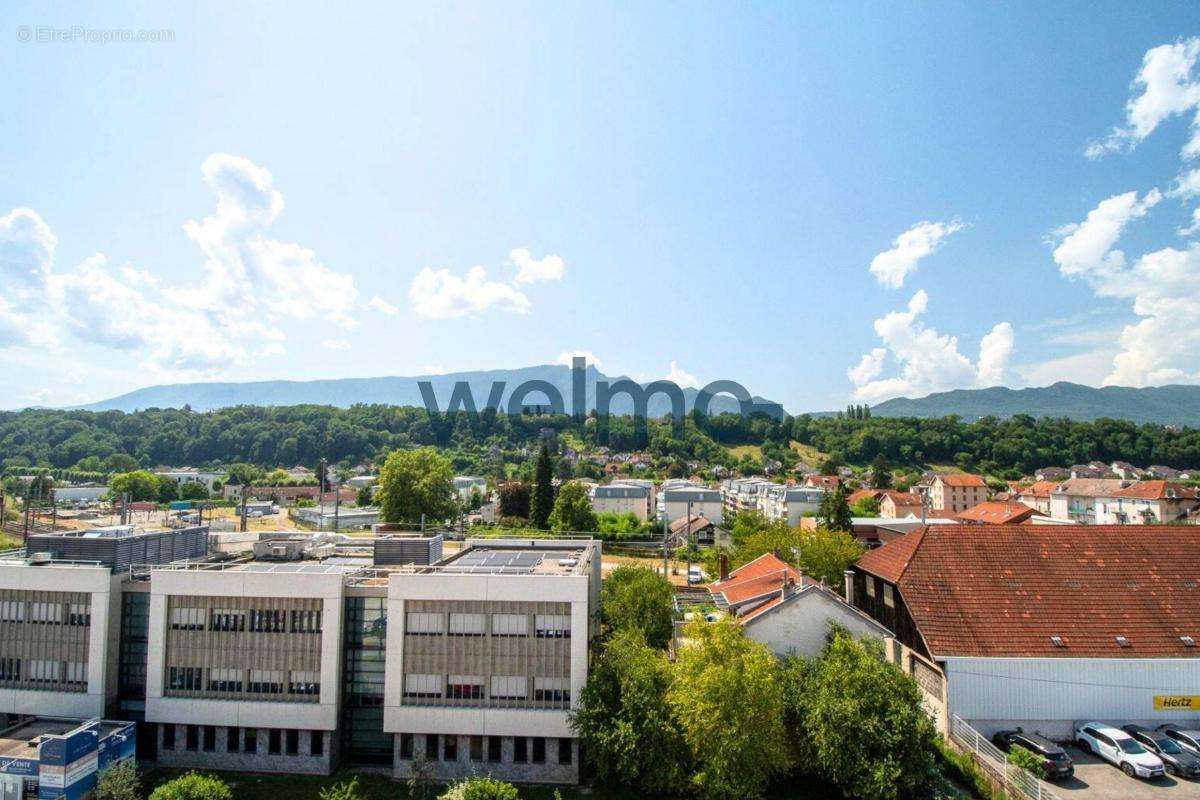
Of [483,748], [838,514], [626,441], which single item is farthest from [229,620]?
[626,441]

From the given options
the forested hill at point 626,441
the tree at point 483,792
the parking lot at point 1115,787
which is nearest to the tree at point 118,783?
the tree at point 483,792

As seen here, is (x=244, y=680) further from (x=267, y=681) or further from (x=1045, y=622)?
(x=1045, y=622)

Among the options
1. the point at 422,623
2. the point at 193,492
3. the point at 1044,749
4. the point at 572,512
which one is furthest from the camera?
the point at 193,492

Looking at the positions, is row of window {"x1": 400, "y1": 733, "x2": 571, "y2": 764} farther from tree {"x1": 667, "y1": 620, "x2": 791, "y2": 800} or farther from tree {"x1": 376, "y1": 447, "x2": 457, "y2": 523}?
tree {"x1": 376, "y1": 447, "x2": 457, "y2": 523}

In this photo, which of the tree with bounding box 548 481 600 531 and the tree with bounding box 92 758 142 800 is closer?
the tree with bounding box 92 758 142 800

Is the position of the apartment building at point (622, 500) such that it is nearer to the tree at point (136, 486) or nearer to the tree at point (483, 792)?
the tree at point (483, 792)

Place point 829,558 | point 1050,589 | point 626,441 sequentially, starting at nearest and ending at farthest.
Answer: point 1050,589
point 829,558
point 626,441

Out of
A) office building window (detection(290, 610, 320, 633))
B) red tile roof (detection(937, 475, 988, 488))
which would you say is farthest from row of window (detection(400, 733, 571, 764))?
red tile roof (detection(937, 475, 988, 488))
